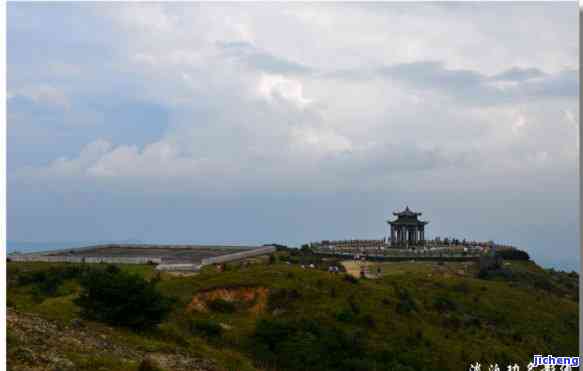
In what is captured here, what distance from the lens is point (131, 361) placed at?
54.0 feet

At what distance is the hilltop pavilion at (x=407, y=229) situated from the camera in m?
A: 62.5

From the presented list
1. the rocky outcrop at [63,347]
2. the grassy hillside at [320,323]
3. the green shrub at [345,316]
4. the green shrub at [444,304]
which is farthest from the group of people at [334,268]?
the rocky outcrop at [63,347]

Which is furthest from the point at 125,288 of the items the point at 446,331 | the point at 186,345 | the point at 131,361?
the point at 446,331

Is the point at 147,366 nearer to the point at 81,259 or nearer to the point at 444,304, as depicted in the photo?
the point at 444,304

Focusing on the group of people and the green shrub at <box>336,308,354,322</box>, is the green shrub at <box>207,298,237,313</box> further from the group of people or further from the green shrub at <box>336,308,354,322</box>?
the group of people

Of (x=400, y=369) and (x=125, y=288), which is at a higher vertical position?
(x=125, y=288)

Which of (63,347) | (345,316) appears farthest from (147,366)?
(345,316)

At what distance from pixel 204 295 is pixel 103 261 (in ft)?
52.5

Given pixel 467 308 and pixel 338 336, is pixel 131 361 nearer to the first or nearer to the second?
pixel 338 336

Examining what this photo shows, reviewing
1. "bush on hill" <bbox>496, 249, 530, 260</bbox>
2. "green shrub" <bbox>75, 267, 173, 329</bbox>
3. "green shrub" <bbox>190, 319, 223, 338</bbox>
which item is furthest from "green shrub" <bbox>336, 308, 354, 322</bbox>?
"bush on hill" <bbox>496, 249, 530, 260</bbox>

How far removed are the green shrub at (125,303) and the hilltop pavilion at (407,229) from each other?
43501 millimetres

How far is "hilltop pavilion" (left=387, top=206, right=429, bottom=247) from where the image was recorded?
62.5 metres

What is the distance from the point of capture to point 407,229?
206 ft

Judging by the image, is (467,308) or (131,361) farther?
(467,308)
